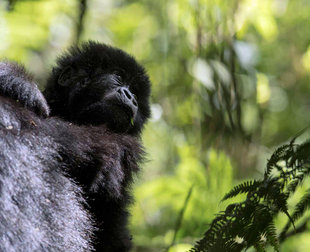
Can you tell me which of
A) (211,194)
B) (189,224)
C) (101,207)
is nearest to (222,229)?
(101,207)

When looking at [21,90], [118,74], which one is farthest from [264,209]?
[118,74]

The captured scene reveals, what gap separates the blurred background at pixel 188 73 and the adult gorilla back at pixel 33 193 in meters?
1.46

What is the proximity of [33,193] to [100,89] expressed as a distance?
1.52 metres

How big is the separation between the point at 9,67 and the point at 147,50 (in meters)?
5.47

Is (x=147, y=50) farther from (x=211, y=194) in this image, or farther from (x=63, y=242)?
(x=63, y=242)

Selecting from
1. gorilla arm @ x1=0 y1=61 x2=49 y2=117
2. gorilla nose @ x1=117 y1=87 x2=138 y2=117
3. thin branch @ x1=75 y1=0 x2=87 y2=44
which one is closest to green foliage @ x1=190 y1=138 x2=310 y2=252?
gorilla arm @ x1=0 y1=61 x2=49 y2=117

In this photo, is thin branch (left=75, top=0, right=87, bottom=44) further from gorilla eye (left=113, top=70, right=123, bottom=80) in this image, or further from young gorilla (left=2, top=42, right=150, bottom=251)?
gorilla eye (left=113, top=70, right=123, bottom=80)

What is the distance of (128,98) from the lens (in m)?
3.65

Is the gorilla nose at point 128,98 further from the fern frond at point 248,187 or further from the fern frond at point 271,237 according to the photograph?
the fern frond at point 271,237

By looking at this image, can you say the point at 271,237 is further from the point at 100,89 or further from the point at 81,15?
the point at 81,15

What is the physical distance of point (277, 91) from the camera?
25.0 feet

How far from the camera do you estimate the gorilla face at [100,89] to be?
11.4ft

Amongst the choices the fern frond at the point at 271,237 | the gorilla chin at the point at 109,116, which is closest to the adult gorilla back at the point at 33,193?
the gorilla chin at the point at 109,116

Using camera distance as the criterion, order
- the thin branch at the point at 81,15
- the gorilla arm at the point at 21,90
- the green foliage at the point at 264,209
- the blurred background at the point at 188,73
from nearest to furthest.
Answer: the green foliage at the point at 264,209 < the gorilla arm at the point at 21,90 < the blurred background at the point at 188,73 < the thin branch at the point at 81,15
